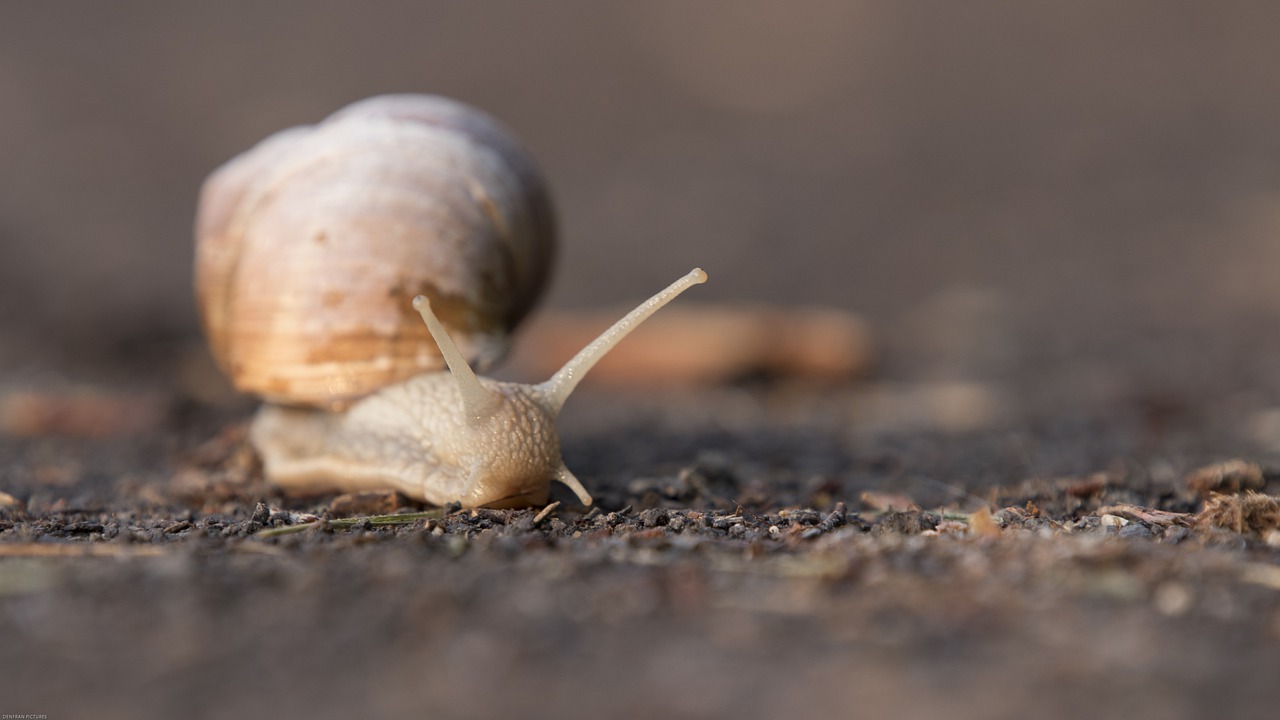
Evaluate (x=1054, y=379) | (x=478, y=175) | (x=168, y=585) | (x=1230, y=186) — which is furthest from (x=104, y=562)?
(x=1230, y=186)

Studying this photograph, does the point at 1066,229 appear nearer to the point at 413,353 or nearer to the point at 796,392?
the point at 796,392

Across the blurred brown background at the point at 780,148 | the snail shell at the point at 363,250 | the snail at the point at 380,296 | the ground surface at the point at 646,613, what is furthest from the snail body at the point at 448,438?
the blurred brown background at the point at 780,148

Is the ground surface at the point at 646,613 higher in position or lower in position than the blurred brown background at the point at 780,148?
lower

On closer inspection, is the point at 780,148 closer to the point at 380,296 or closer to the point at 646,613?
the point at 380,296

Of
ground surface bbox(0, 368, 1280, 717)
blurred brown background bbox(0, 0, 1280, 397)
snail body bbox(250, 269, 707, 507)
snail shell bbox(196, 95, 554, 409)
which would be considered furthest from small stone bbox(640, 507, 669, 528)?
blurred brown background bbox(0, 0, 1280, 397)

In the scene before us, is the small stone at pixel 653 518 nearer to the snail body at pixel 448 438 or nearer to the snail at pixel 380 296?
the snail body at pixel 448 438

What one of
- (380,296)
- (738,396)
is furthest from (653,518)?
(738,396)
